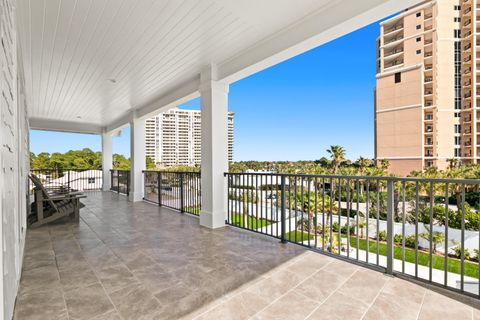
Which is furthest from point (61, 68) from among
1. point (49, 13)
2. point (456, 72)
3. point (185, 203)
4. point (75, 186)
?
point (456, 72)

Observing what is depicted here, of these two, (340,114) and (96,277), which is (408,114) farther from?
(96,277)

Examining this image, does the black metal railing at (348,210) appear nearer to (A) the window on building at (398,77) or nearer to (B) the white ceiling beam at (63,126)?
(B) the white ceiling beam at (63,126)

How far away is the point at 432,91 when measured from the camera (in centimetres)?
3616

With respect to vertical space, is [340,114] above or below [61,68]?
above

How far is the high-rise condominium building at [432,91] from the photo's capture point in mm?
34906

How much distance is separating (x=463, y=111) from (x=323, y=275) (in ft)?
161

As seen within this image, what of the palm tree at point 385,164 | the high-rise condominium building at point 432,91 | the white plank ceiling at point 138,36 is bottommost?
the palm tree at point 385,164

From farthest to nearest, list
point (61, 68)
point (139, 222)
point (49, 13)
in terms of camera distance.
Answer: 1. point (139, 222)
2. point (61, 68)
3. point (49, 13)

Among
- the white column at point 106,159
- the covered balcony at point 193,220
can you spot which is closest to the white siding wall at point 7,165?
the covered balcony at point 193,220

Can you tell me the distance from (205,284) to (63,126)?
9.60 meters

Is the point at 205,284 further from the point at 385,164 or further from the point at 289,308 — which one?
the point at 385,164

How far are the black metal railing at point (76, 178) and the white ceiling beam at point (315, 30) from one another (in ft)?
31.6

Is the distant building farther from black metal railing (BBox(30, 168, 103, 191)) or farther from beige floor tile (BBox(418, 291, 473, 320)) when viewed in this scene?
beige floor tile (BBox(418, 291, 473, 320))

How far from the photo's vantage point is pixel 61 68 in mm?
3898
